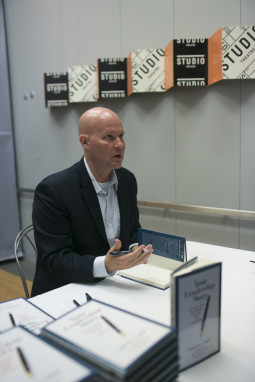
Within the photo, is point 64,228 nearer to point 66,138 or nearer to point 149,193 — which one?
point 149,193

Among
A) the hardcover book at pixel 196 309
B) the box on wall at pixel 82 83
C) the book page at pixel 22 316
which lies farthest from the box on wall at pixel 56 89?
the hardcover book at pixel 196 309

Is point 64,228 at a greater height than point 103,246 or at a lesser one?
greater

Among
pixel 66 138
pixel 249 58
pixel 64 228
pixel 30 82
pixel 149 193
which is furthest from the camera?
pixel 30 82

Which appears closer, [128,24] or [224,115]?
[224,115]

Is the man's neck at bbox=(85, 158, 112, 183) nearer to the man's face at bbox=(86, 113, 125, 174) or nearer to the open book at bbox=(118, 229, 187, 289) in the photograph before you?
the man's face at bbox=(86, 113, 125, 174)

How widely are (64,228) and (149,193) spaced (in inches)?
64.3

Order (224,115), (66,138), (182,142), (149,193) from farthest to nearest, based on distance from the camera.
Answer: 1. (66,138)
2. (149,193)
3. (182,142)
4. (224,115)

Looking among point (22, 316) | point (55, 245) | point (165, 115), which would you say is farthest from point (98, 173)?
→ point (165, 115)

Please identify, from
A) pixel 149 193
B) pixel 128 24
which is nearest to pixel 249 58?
pixel 128 24

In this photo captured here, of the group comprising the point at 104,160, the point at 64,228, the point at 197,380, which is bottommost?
the point at 197,380

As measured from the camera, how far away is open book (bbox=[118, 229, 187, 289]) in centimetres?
129

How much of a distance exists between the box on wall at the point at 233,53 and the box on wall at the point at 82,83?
1.16 meters

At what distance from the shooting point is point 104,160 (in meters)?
1.59

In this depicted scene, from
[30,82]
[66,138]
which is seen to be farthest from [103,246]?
[30,82]
